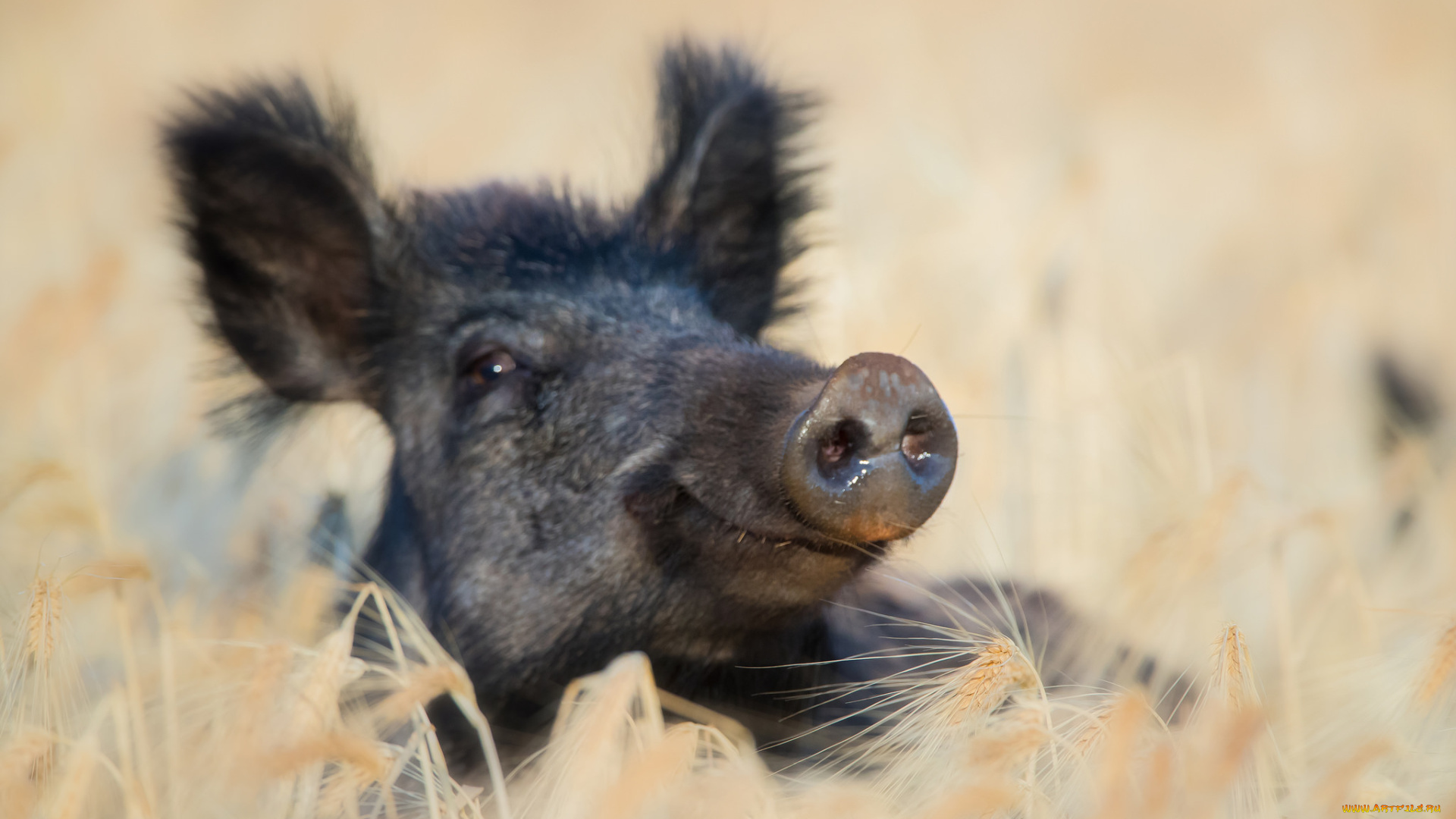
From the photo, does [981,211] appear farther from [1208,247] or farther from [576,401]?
[576,401]

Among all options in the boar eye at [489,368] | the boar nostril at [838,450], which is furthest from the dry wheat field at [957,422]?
the boar eye at [489,368]

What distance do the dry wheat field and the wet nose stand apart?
42 cm

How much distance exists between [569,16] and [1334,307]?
11199mm

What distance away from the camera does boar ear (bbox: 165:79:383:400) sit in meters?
4.10

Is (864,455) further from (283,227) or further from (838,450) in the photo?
(283,227)

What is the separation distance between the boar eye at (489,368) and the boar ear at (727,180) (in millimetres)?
856

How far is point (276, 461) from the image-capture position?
470cm

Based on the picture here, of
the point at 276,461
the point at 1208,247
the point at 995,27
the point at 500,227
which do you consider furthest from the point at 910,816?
the point at 995,27

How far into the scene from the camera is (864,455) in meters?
2.83

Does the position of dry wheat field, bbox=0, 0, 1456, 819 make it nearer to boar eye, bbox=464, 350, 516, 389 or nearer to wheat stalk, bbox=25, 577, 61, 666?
wheat stalk, bbox=25, 577, 61, 666

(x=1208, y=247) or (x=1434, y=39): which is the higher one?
(x=1434, y=39)

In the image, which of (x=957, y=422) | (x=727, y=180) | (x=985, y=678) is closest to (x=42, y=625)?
(x=985, y=678)

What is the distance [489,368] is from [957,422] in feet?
9.92

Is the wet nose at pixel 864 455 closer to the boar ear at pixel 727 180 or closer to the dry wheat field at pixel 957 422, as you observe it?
the dry wheat field at pixel 957 422
